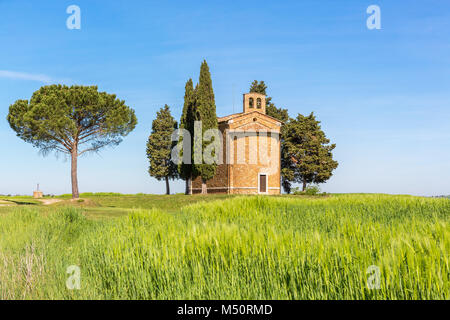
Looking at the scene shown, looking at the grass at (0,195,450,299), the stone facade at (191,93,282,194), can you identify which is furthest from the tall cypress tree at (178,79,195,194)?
the grass at (0,195,450,299)

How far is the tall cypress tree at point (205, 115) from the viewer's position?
112 feet

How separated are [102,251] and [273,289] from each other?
3836 millimetres

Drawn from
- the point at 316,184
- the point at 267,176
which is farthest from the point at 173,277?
the point at 316,184

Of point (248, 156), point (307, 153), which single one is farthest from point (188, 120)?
point (307, 153)

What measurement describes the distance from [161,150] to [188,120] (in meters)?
11.9

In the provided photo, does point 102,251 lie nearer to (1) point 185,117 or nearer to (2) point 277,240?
(2) point 277,240

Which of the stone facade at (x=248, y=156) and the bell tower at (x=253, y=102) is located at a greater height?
the bell tower at (x=253, y=102)

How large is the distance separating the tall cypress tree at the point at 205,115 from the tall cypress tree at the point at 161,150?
37.8ft

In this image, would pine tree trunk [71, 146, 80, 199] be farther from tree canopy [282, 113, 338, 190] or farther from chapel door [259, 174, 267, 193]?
tree canopy [282, 113, 338, 190]

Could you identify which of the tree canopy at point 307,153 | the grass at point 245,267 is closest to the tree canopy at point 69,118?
the tree canopy at point 307,153

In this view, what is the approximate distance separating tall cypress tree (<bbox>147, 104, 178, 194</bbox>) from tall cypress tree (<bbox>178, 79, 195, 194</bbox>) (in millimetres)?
7930

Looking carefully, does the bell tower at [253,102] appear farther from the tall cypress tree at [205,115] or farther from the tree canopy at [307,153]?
the tree canopy at [307,153]

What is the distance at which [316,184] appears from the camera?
42.3m
